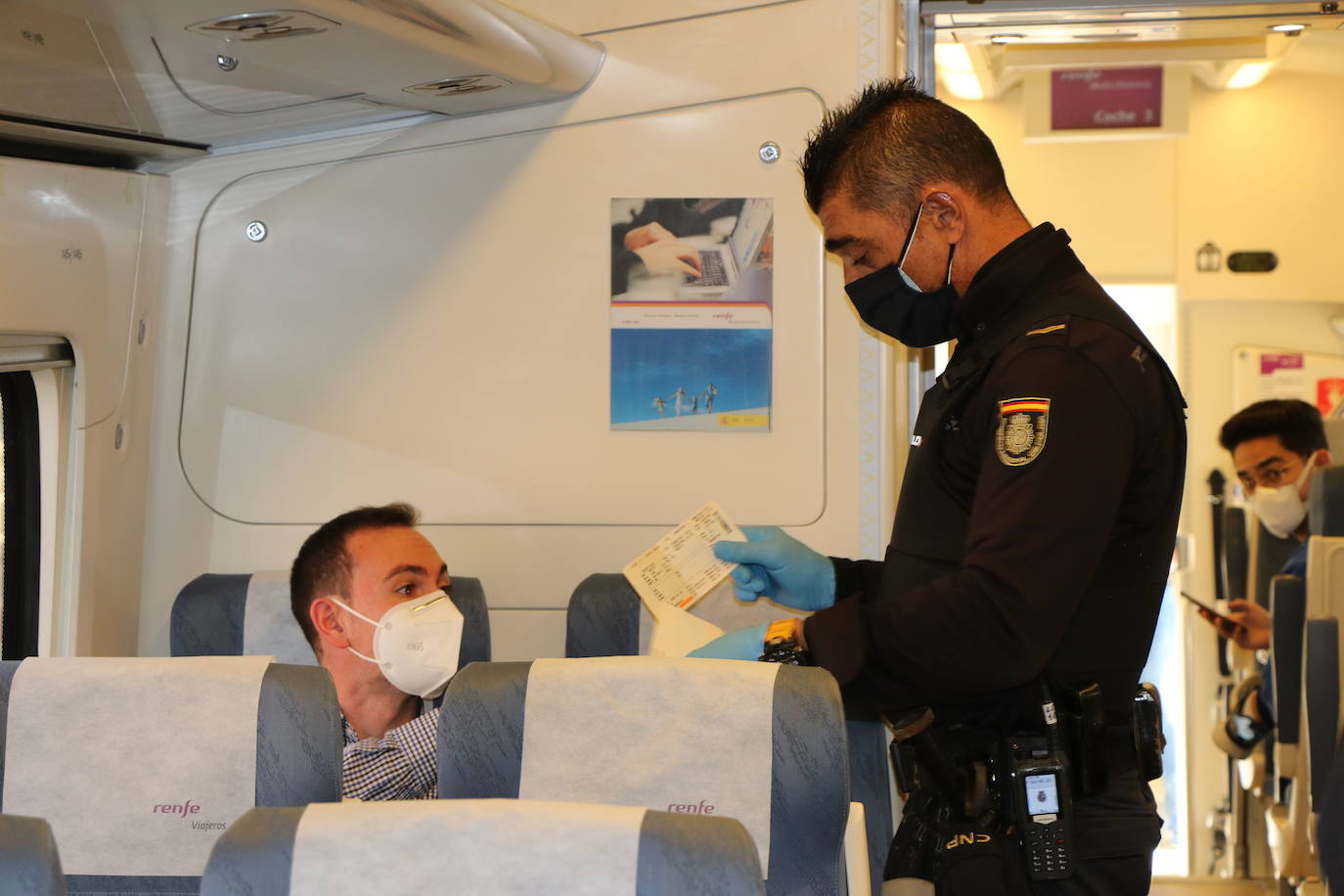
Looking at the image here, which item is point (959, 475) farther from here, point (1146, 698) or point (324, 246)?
point (324, 246)

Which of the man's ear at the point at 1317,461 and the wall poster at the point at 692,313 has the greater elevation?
the wall poster at the point at 692,313

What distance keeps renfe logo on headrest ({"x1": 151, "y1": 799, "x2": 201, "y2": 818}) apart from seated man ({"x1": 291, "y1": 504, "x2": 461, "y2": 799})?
0.98 meters

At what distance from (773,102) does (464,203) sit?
0.90 meters

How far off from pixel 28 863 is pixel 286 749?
598 millimetres

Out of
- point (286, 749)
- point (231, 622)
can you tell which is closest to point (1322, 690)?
point (231, 622)

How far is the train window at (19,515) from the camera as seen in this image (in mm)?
3398

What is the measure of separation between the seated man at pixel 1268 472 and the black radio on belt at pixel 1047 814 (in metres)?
3.81

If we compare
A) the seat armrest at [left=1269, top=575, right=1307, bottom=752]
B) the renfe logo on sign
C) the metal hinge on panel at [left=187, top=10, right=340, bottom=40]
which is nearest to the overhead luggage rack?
the metal hinge on panel at [left=187, top=10, right=340, bottom=40]

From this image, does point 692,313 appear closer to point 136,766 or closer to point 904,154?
point 904,154

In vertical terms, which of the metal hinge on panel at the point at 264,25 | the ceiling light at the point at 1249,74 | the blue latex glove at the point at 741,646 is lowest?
the blue latex glove at the point at 741,646

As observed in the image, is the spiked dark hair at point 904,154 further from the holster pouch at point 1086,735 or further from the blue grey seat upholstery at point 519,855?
the blue grey seat upholstery at point 519,855

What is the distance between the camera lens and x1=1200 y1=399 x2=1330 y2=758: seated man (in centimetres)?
565

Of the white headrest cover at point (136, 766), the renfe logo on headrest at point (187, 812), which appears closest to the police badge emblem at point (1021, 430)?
the white headrest cover at point (136, 766)

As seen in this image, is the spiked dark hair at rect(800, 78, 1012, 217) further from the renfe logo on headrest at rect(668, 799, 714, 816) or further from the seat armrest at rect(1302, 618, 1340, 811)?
the seat armrest at rect(1302, 618, 1340, 811)
